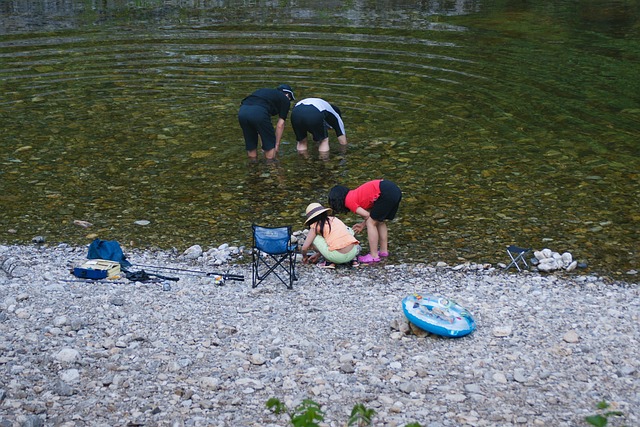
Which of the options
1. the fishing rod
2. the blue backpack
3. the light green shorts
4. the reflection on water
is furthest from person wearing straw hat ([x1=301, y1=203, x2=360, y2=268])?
the blue backpack

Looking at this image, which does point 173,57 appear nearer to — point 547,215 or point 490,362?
point 547,215

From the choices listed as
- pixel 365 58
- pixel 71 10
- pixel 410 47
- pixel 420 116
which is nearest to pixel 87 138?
pixel 420 116

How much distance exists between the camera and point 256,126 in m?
15.0

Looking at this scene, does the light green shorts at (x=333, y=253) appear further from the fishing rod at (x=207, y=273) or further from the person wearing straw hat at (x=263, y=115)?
the person wearing straw hat at (x=263, y=115)

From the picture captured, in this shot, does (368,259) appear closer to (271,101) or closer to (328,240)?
(328,240)

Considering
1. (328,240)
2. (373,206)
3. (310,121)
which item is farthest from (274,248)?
(310,121)

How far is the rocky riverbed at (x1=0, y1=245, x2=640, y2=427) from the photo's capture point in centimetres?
763

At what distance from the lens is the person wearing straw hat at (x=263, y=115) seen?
1491 cm

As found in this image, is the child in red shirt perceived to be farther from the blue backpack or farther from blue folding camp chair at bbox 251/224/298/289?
the blue backpack

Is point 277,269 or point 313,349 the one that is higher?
point 277,269

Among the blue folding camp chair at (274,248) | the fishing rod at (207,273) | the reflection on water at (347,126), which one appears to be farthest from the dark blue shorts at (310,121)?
the fishing rod at (207,273)

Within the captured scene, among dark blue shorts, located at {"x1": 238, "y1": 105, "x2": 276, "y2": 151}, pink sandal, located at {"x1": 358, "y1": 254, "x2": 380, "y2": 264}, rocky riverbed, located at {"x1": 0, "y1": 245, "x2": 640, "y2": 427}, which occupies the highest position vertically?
dark blue shorts, located at {"x1": 238, "y1": 105, "x2": 276, "y2": 151}

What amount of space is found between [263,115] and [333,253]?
15.2 feet

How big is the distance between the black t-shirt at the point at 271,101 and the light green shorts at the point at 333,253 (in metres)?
4.62
